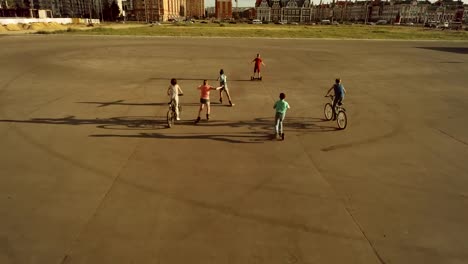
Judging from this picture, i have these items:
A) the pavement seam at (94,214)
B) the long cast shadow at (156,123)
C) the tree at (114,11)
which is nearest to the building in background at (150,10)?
the tree at (114,11)

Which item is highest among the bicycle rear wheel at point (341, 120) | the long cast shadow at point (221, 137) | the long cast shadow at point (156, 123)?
the bicycle rear wheel at point (341, 120)

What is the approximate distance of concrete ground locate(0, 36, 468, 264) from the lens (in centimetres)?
577

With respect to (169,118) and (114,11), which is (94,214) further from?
(114,11)

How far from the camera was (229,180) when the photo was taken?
809 cm

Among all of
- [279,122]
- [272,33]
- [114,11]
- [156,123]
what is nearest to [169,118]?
[156,123]

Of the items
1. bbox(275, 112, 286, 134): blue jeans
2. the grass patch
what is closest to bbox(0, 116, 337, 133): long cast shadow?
bbox(275, 112, 286, 134): blue jeans

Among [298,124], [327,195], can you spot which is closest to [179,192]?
[327,195]

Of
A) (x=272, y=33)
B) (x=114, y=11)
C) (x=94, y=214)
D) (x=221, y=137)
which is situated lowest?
(x=94, y=214)

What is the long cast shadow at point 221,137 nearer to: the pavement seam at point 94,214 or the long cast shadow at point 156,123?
the long cast shadow at point 156,123

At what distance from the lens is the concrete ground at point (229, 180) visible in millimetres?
5773

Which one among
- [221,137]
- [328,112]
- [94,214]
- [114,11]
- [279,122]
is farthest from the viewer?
[114,11]

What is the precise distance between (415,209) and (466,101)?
43.5ft

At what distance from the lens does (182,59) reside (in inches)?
1163

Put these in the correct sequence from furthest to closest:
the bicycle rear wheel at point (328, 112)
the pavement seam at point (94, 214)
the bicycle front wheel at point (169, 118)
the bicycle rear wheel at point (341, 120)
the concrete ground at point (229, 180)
→ the bicycle rear wheel at point (328, 112) → the bicycle rear wheel at point (341, 120) → the bicycle front wheel at point (169, 118) → the concrete ground at point (229, 180) → the pavement seam at point (94, 214)
